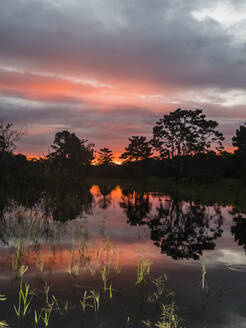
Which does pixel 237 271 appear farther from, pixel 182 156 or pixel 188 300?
pixel 182 156

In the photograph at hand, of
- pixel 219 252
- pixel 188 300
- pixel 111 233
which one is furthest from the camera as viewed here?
pixel 111 233

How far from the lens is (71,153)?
94562mm

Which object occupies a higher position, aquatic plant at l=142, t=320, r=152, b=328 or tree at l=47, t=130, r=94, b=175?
tree at l=47, t=130, r=94, b=175

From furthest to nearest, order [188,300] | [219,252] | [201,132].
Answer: [201,132], [219,252], [188,300]

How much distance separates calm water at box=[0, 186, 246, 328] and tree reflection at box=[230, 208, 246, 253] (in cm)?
5

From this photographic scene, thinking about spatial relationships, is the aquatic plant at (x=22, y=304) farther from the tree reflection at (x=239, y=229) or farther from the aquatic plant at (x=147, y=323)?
the tree reflection at (x=239, y=229)

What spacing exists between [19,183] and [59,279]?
755 inches

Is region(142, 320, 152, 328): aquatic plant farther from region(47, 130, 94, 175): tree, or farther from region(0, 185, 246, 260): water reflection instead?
region(47, 130, 94, 175): tree

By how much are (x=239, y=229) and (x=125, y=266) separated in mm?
9876

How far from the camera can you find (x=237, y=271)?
31.4 feet

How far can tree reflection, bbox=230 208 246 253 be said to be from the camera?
14.3 metres

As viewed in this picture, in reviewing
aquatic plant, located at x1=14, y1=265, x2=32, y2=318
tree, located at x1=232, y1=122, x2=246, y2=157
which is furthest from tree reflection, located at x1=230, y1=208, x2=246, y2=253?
tree, located at x1=232, y1=122, x2=246, y2=157

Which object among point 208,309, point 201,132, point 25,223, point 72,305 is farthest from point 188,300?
point 201,132

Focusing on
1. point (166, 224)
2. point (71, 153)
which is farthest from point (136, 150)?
point (166, 224)
